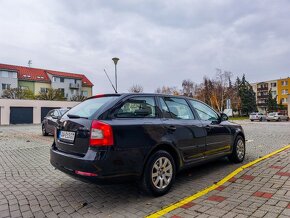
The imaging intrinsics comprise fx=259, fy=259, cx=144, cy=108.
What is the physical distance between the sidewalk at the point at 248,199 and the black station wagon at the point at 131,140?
687mm

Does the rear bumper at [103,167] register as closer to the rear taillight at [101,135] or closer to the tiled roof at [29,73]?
the rear taillight at [101,135]

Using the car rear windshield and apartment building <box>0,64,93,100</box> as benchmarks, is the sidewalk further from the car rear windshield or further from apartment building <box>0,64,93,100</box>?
apartment building <box>0,64,93,100</box>

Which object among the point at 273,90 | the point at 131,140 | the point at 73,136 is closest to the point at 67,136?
the point at 73,136

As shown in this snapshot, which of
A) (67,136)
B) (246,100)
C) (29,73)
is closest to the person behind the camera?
(67,136)

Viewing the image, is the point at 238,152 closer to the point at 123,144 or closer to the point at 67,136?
the point at 123,144

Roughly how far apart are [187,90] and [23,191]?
248ft

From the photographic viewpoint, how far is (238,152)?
6426 millimetres

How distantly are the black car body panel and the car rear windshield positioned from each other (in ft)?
0.34

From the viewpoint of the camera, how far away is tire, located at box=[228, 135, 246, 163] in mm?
6305

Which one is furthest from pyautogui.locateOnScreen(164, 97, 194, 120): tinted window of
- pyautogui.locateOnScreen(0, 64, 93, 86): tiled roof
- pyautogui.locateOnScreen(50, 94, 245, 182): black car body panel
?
pyautogui.locateOnScreen(0, 64, 93, 86): tiled roof

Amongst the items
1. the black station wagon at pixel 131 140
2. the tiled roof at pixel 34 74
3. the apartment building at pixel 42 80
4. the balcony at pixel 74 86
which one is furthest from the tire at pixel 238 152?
the balcony at pixel 74 86

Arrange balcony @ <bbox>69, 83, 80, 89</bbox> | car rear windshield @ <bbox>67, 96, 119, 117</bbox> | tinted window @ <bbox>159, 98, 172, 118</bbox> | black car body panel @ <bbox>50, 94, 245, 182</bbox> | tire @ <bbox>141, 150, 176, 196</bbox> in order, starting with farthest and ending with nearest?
1. balcony @ <bbox>69, 83, 80, 89</bbox>
2. tinted window @ <bbox>159, 98, 172, 118</bbox>
3. car rear windshield @ <bbox>67, 96, 119, 117</bbox>
4. tire @ <bbox>141, 150, 176, 196</bbox>
5. black car body panel @ <bbox>50, 94, 245, 182</bbox>

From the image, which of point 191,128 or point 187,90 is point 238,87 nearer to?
point 187,90

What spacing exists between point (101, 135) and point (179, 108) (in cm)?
192
